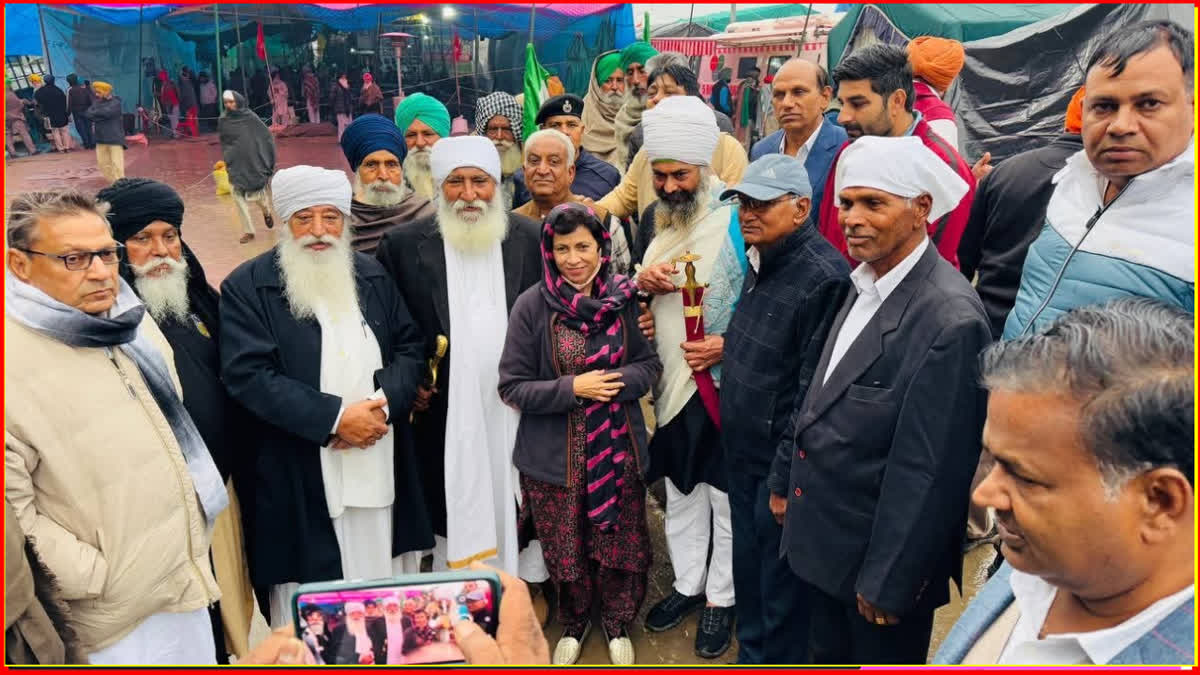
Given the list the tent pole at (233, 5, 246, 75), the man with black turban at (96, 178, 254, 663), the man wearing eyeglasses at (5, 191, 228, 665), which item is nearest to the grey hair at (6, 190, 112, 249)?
the man wearing eyeglasses at (5, 191, 228, 665)

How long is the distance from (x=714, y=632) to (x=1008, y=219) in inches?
82.7

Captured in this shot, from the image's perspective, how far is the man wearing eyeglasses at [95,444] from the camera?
2037 millimetres

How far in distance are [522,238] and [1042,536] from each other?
8.49ft

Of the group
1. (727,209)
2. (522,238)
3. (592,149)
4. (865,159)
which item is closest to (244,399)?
(522,238)

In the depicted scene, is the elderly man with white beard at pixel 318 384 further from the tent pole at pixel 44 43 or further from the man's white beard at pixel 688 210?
the tent pole at pixel 44 43

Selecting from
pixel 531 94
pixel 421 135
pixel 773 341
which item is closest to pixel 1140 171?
pixel 773 341

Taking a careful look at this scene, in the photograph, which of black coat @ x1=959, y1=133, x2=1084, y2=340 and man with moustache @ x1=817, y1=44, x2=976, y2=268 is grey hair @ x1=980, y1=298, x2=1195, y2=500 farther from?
man with moustache @ x1=817, y1=44, x2=976, y2=268

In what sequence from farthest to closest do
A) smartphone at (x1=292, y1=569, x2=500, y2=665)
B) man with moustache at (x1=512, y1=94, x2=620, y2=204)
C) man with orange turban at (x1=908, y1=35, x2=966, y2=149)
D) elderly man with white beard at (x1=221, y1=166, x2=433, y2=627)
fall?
man with moustache at (x1=512, y1=94, x2=620, y2=204) < man with orange turban at (x1=908, y1=35, x2=966, y2=149) < elderly man with white beard at (x1=221, y1=166, x2=433, y2=627) < smartphone at (x1=292, y1=569, x2=500, y2=665)

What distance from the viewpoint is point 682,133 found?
327 centimetres

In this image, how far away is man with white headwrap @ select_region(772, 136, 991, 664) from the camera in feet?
6.50

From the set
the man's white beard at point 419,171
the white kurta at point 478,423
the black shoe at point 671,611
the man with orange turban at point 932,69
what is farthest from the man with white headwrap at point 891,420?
the man's white beard at point 419,171

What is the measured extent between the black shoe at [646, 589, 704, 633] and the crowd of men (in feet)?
0.05

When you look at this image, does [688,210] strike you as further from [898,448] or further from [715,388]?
[898,448]

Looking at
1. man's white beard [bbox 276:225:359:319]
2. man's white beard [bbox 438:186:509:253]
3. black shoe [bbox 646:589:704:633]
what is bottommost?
black shoe [bbox 646:589:704:633]
